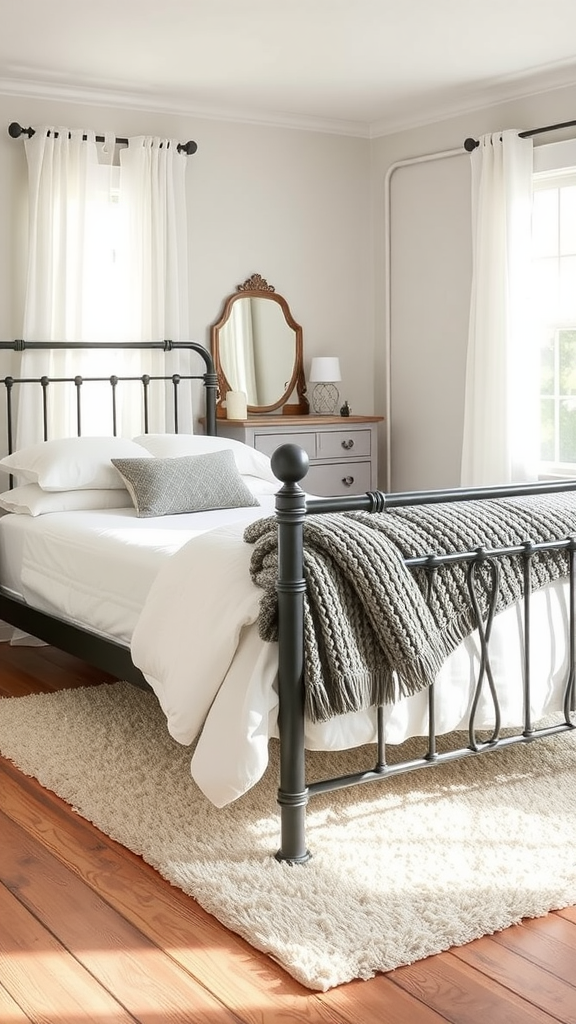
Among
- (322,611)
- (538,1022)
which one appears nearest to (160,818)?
(322,611)

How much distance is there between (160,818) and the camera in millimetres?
2650

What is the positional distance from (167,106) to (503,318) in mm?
1742

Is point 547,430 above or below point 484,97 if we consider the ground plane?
below

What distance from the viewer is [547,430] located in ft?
16.1

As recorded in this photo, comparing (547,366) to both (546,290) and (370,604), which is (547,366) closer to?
(546,290)

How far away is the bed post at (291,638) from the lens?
91.2 inches

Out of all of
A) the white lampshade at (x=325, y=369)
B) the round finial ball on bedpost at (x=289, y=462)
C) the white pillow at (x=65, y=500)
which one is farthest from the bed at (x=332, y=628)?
the white lampshade at (x=325, y=369)

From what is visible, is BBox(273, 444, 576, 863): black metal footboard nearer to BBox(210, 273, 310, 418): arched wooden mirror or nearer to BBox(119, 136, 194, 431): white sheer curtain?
BBox(119, 136, 194, 431): white sheer curtain

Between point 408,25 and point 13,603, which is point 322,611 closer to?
point 13,603

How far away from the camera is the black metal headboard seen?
4559 mm

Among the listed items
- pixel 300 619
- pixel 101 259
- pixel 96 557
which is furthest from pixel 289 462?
pixel 101 259

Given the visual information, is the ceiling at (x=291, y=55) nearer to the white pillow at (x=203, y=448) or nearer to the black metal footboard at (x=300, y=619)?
the white pillow at (x=203, y=448)

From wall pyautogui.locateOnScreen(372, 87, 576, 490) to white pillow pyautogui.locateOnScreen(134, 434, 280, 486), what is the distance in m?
1.19

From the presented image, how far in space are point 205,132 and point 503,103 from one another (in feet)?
4.35
